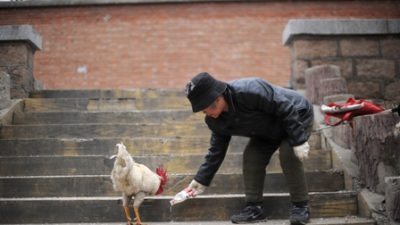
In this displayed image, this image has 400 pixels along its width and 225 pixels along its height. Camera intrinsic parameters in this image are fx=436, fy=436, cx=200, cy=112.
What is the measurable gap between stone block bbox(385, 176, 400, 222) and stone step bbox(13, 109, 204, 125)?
7.97 ft

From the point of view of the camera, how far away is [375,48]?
18.0 feet

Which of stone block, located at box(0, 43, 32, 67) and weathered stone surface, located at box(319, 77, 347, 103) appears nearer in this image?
weathered stone surface, located at box(319, 77, 347, 103)

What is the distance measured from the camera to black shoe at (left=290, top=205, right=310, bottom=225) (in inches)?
119

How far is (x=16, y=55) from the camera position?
562cm

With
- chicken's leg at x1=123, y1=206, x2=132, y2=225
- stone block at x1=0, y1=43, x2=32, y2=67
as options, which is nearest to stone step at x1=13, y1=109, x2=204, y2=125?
stone block at x1=0, y1=43, x2=32, y2=67

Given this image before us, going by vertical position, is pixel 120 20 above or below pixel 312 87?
above

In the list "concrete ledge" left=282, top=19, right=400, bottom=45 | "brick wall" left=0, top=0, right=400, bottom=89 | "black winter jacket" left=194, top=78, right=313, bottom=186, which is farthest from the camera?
"brick wall" left=0, top=0, right=400, bottom=89

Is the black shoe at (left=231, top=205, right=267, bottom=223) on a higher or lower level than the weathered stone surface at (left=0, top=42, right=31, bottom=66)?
lower

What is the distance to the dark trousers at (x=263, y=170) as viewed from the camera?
3064 millimetres

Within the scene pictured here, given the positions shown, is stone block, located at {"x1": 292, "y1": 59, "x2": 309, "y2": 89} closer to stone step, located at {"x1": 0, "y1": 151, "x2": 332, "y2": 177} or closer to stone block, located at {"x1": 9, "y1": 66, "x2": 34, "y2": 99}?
stone step, located at {"x1": 0, "y1": 151, "x2": 332, "y2": 177}

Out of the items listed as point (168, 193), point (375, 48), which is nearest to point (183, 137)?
point (168, 193)

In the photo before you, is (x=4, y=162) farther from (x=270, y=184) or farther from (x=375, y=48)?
(x=375, y=48)

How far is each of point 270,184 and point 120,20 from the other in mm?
6545

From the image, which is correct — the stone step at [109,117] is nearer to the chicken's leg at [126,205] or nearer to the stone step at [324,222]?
the stone step at [324,222]
